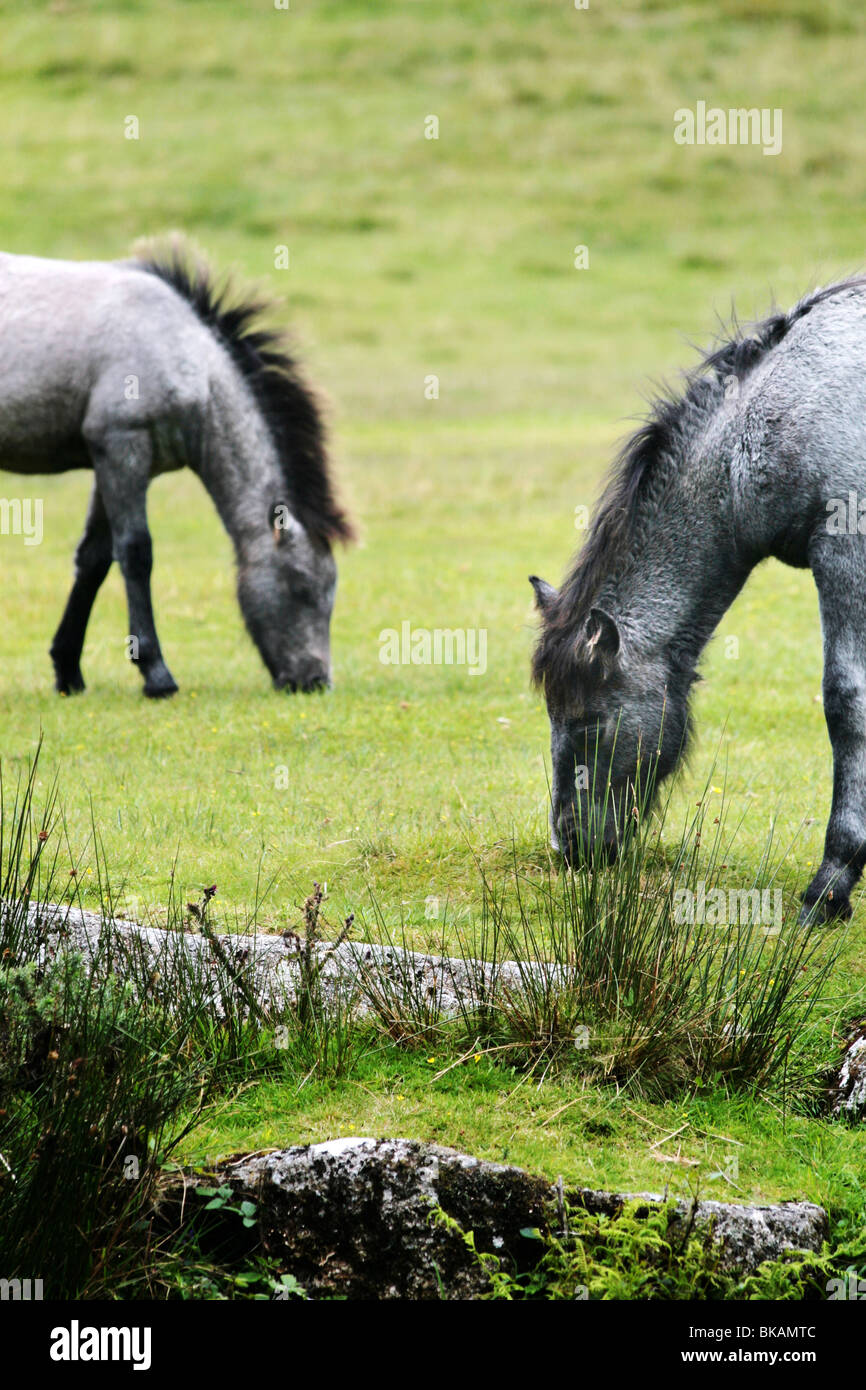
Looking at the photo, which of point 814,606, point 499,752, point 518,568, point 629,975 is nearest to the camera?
point 629,975

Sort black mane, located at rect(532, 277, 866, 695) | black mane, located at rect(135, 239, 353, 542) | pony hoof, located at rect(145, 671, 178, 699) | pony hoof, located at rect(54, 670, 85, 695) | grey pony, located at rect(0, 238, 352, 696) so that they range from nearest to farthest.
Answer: black mane, located at rect(532, 277, 866, 695) → grey pony, located at rect(0, 238, 352, 696) → pony hoof, located at rect(145, 671, 178, 699) → black mane, located at rect(135, 239, 353, 542) → pony hoof, located at rect(54, 670, 85, 695)

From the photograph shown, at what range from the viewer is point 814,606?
1627 cm

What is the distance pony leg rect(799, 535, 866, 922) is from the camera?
22.6 feet

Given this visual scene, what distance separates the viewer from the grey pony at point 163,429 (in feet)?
37.0

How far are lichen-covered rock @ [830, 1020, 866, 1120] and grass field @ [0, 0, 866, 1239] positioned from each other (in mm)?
136

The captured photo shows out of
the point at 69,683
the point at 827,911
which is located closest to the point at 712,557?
the point at 827,911

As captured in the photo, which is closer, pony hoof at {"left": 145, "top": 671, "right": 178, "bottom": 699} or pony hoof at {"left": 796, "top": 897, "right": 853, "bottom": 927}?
pony hoof at {"left": 796, "top": 897, "right": 853, "bottom": 927}

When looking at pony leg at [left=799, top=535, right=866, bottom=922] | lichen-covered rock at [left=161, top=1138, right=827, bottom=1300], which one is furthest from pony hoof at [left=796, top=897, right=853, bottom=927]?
lichen-covered rock at [left=161, top=1138, right=827, bottom=1300]

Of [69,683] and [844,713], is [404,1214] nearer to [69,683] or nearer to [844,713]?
[844,713]

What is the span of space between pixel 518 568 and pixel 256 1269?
13.2 m

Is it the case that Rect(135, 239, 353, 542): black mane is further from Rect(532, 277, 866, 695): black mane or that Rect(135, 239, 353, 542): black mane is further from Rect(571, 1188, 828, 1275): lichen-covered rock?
Rect(571, 1188, 828, 1275): lichen-covered rock
